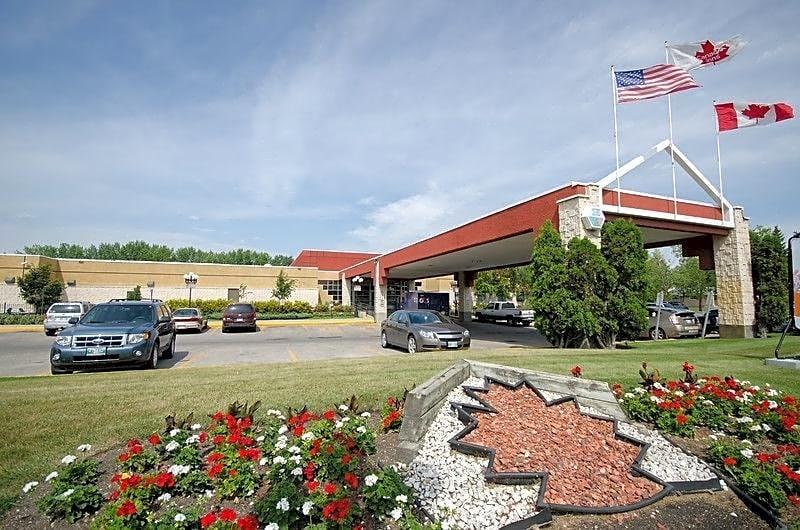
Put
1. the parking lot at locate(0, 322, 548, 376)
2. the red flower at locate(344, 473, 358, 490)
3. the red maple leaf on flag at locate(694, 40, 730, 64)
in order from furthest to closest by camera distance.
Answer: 1. the red maple leaf on flag at locate(694, 40, 730, 64)
2. the parking lot at locate(0, 322, 548, 376)
3. the red flower at locate(344, 473, 358, 490)

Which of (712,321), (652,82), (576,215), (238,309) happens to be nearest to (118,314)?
(576,215)

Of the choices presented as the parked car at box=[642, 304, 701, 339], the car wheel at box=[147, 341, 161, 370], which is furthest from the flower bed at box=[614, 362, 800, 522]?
the parked car at box=[642, 304, 701, 339]

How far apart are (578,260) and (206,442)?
1179cm

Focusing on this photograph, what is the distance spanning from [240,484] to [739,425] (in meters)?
5.11

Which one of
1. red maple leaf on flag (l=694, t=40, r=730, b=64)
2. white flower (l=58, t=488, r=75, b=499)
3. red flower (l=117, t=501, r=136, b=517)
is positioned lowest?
white flower (l=58, t=488, r=75, b=499)

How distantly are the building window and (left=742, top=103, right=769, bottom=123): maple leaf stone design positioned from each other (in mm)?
39882

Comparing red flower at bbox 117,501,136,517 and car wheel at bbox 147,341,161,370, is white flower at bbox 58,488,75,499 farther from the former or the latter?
car wheel at bbox 147,341,161,370

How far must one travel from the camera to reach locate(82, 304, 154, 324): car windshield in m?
9.98

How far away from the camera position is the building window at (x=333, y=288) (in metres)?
49.8

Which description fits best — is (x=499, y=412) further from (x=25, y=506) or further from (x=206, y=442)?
(x=25, y=506)

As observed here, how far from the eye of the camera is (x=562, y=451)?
4.02m

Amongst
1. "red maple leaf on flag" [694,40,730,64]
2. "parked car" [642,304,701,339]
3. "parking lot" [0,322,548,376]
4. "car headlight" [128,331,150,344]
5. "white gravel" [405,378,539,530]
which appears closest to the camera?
"white gravel" [405,378,539,530]

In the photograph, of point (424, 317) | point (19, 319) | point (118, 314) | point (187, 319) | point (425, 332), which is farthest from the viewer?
point (19, 319)

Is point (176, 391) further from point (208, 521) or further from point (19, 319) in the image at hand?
point (19, 319)
